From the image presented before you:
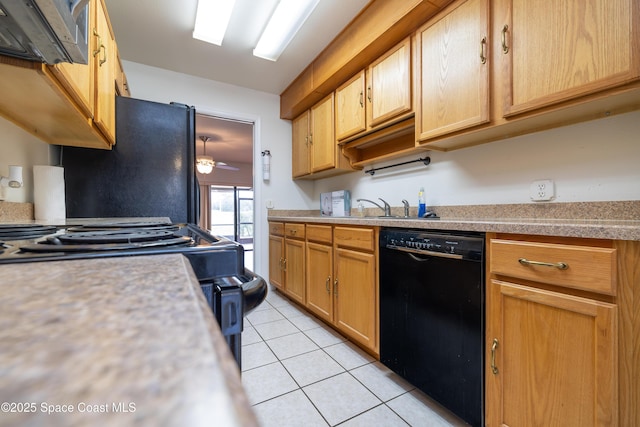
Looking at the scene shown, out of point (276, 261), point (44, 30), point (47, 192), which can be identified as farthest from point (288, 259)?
point (44, 30)

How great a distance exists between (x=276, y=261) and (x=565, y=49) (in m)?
2.58

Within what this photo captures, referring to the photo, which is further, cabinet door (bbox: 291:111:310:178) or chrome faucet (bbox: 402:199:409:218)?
cabinet door (bbox: 291:111:310:178)

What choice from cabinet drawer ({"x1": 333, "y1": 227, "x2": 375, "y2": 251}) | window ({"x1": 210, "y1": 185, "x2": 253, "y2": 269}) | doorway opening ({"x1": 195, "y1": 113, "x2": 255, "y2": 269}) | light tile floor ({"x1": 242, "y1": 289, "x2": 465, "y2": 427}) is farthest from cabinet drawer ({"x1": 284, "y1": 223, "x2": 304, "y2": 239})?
window ({"x1": 210, "y1": 185, "x2": 253, "y2": 269})

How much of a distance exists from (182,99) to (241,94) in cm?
61

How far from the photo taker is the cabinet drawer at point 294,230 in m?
2.41

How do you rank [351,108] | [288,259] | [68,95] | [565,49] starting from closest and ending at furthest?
[68,95] → [565,49] → [351,108] → [288,259]

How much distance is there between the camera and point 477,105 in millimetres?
1420

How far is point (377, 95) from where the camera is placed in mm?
2018

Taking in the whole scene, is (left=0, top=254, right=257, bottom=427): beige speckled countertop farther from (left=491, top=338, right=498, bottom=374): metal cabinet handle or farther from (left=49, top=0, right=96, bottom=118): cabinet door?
(left=491, top=338, right=498, bottom=374): metal cabinet handle

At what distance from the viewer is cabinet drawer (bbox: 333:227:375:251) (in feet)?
5.33

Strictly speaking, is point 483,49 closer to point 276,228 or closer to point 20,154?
point 276,228

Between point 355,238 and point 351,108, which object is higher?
point 351,108

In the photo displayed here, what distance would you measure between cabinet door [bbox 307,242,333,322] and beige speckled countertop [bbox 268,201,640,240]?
269mm

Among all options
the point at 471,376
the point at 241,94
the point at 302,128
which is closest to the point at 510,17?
the point at 471,376
